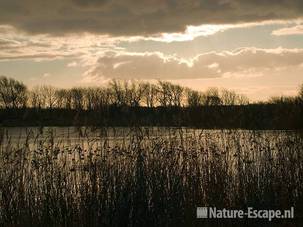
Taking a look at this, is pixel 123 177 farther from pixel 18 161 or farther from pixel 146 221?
pixel 18 161

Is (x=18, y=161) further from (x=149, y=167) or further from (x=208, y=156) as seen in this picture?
(x=208, y=156)

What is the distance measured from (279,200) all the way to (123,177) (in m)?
2.36

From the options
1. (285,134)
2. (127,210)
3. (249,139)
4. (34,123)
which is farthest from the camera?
(285,134)

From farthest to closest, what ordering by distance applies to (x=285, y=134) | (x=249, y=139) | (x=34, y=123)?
(x=285, y=134) < (x=249, y=139) < (x=34, y=123)

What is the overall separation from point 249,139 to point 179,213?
2695 mm

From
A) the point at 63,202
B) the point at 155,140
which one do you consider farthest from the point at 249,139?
the point at 63,202

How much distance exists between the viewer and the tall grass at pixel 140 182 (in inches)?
266

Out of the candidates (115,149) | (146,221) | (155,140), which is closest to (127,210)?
(146,221)

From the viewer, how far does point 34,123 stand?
802cm

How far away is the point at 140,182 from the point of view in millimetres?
6879

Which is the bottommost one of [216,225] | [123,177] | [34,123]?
[216,225]

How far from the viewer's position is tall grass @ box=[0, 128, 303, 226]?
6754 mm

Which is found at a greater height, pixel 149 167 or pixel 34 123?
pixel 34 123

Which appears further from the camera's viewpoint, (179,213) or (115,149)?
(115,149)
